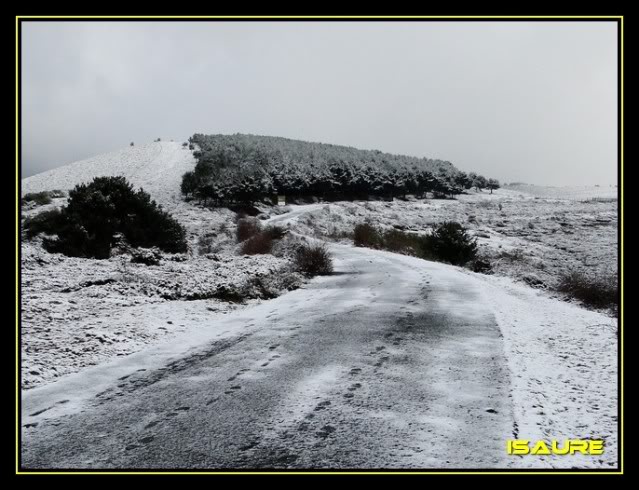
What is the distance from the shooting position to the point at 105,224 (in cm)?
1622

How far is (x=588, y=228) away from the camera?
107 ft

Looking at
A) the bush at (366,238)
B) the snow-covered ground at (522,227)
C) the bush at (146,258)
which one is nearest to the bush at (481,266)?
the snow-covered ground at (522,227)

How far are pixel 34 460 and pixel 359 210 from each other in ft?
126

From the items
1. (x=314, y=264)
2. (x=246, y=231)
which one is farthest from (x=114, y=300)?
(x=246, y=231)

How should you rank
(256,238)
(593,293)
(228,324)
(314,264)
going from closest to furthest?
(228,324) < (593,293) < (314,264) < (256,238)

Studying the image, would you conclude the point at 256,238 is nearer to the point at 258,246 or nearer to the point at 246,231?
the point at 258,246

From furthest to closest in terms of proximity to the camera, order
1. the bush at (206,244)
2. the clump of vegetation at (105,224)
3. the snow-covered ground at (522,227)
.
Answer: the bush at (206,244), the snow-covered ground at (522,227), the clump of vegetation at (105,224)

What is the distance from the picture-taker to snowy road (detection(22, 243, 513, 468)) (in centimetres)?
308

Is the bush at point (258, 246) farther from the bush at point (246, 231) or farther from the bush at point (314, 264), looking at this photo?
the bush at point (314, 264)

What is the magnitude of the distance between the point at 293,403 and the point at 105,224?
14638mm

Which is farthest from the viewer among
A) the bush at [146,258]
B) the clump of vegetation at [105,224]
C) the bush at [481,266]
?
the bush at [481,266]

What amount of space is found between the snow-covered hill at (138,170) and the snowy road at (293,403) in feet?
115

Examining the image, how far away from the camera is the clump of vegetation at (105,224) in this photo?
15.3 meters

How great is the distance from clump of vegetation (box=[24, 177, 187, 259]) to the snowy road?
10756 millimetres
